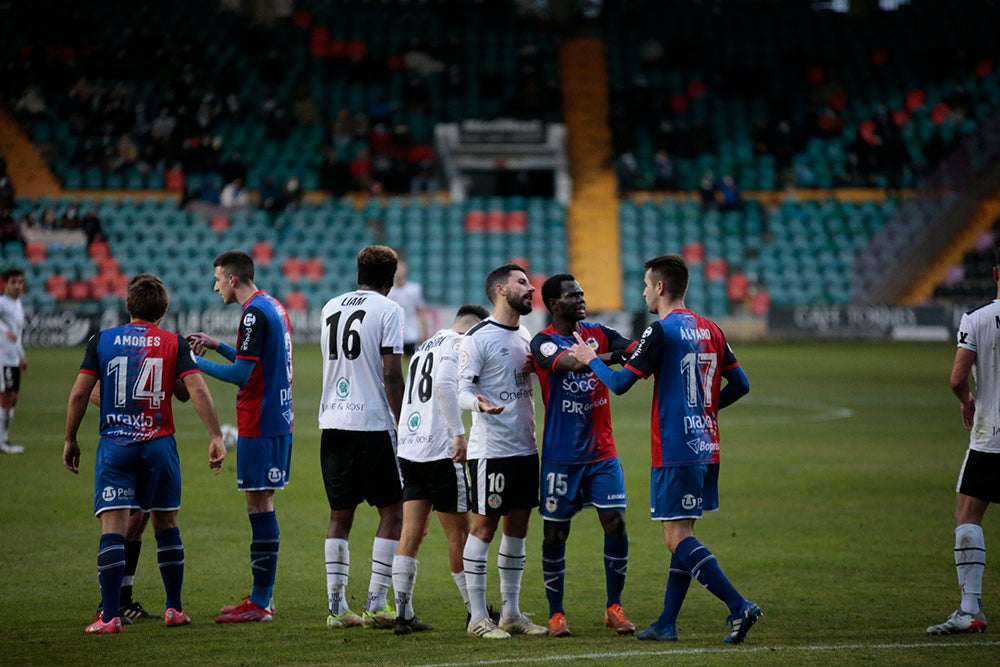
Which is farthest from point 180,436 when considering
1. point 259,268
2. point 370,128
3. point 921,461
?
point 370,128

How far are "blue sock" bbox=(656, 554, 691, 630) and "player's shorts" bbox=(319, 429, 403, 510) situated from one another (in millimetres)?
1816

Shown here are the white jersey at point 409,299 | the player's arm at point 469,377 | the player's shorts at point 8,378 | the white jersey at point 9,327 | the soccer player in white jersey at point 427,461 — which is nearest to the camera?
the player's arm at point 469,377

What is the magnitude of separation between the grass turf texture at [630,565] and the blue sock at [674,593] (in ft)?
0.53

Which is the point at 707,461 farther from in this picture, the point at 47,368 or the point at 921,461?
the point at 47,368

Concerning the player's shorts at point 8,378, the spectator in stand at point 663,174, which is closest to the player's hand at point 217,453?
the player's shorts at point 8,378

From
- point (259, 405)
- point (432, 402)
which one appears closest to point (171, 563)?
point (259, 405)

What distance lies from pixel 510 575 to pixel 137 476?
7.71 feet

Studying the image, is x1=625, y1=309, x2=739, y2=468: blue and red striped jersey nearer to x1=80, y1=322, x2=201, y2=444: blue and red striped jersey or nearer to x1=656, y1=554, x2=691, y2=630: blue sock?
x1=656, y1=554, x2=691, y2=630: blue sock

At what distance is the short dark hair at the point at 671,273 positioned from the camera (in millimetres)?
7562

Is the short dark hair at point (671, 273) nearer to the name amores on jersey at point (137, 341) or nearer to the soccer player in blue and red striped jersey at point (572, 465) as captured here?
the soccer player in blue and red striped jersey at point (572, 465)

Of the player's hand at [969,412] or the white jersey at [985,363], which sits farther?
the player's hand at [969,412]

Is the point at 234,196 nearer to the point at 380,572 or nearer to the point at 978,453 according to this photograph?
the point at 380,572

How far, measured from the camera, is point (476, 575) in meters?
7.70

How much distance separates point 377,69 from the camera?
1646 inches
